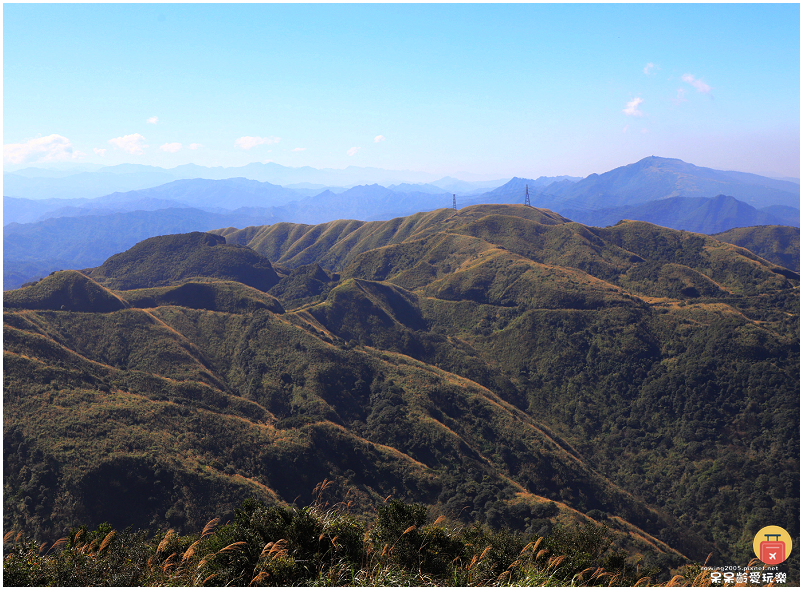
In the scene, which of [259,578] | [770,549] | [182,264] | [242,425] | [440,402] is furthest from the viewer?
[182,264]

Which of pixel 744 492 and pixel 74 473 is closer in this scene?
pixel 74 473

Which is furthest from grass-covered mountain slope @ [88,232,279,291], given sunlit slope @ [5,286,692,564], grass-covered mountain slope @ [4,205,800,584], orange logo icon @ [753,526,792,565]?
orange logo icon @ [753,526,792,565]

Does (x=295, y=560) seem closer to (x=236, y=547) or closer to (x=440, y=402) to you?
(x=236, y=547)

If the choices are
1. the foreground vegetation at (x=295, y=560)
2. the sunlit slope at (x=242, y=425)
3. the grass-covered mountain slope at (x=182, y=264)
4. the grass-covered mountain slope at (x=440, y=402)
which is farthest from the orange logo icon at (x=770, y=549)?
Answer: the grass-covered mountain slope at (x=182, y=264)

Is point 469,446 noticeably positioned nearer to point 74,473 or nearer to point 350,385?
point 350,385

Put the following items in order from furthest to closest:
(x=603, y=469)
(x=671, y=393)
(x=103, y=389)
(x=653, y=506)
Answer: (x=671, y=393) → (x=603, y=469) → (x=653, y=506) → (x=103, y=389)

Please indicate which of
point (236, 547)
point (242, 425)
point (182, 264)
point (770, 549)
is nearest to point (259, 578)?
point (236, 547)

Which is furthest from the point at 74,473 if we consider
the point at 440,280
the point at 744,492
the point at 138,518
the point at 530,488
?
the point at 440,280

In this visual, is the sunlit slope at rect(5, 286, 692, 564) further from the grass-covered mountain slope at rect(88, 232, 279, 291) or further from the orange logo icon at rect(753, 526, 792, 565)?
the grass-covered mountain slope at rect(88, 232, 279, 291)
